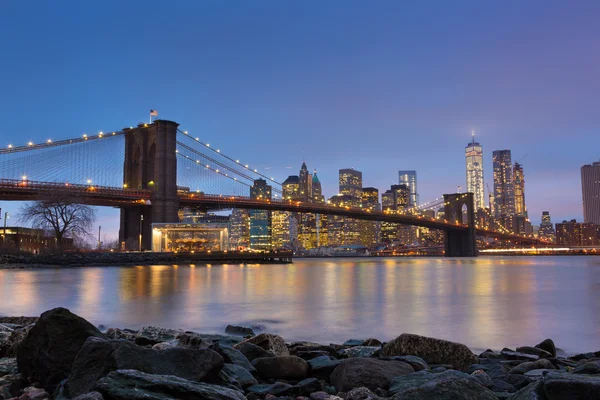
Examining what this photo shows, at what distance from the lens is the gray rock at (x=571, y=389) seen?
128 inches

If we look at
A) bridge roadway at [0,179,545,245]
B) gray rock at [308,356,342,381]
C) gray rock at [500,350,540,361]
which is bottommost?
gray rock at [500,350,540,361]

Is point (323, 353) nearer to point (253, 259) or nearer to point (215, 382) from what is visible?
point (215, 382)

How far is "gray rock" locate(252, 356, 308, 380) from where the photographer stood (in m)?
5.23

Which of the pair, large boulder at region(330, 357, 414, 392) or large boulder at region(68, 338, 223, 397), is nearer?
large boulder at region(68, 338, 223, 397)

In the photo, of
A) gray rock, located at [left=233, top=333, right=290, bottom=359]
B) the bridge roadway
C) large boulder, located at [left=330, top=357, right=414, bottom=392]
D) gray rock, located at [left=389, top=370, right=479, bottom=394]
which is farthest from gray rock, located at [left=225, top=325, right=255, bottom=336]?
the bridge roadway

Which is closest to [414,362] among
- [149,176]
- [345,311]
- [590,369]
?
[590,369]

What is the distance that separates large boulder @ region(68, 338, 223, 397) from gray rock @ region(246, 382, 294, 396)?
44cm

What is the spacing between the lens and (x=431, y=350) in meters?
6.40

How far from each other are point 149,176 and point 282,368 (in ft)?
194

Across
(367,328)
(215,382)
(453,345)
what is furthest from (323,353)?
(367,328)

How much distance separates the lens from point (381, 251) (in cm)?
16012

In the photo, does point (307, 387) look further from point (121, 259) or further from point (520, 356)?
point (121, 259)

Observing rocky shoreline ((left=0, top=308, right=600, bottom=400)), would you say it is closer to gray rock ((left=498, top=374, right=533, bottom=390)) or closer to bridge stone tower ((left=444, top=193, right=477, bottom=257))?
gray rock ((left=498, top=374, right=533, bottom=390))

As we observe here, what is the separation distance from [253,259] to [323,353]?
5206 centimetres
